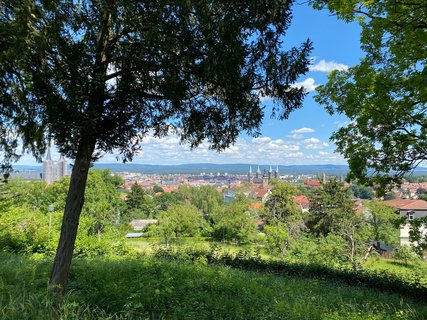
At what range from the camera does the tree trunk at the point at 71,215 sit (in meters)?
4.15

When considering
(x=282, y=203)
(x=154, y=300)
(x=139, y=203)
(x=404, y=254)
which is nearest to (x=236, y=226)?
(x=282, y=203)

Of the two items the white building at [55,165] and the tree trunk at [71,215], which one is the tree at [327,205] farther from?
the tree trunk at [71,215]

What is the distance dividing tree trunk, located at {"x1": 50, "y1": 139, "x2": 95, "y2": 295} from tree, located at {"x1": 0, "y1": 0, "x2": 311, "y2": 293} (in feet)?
0.04

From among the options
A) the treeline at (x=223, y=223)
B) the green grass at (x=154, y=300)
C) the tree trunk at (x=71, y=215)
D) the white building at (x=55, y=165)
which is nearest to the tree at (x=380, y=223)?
the treeline at (x=223, y=223)

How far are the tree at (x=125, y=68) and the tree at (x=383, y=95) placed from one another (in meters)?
4.10

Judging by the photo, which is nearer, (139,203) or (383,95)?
(383,95)

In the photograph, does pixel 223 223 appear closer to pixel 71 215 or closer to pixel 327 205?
pixel 327 205

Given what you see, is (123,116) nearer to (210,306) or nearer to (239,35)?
(239,35)

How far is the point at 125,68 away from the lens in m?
3.90

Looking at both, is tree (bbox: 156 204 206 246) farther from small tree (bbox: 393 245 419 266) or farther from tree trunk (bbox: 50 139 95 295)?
tree trunk (bbox: 50 139 95 295)

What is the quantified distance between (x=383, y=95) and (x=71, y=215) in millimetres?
7570

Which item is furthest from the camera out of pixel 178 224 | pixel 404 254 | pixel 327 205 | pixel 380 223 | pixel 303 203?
pixel 303 203

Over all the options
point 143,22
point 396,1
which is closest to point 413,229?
point 396,1

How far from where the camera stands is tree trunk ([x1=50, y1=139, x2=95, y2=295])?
4148 mm
